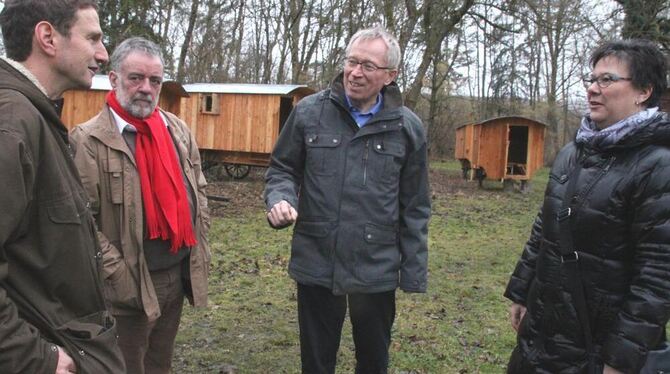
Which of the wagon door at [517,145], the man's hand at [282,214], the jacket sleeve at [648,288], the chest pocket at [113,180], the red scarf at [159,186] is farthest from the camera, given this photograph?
the wagon door at [517,145]

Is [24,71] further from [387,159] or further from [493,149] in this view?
[493,149]

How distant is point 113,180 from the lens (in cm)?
276

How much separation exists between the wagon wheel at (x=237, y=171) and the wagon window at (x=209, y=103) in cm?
296

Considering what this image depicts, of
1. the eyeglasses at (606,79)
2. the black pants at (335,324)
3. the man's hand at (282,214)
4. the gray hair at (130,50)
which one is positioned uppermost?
the gray hair at (130,50)

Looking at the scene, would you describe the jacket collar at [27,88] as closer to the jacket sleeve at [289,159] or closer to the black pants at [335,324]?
the jacket sleeve at [289,159]

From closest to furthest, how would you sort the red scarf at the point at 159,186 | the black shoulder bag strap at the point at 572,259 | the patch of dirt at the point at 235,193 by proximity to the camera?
the black shoulder bag strap at the point at 572,259, the red scarf at the point at 159,186, the patch of dirt at the point at 235,193

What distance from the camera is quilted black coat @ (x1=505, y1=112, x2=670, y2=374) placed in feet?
7.13

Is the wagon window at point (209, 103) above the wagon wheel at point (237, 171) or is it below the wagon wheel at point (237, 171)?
above

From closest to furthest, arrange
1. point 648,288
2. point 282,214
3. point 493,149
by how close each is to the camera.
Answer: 1. point 648,288
2. point 282,214
3. point 493,149

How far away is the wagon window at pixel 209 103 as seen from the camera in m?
17.7

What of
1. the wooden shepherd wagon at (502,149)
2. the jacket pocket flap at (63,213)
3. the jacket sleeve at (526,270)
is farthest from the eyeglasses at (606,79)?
the wooden shepherd wagon at (502,149)

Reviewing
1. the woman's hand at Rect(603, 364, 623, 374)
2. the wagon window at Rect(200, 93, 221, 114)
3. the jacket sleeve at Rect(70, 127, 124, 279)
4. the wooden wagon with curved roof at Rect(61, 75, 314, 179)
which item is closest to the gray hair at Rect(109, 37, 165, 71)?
the jacket sleeve at Rect(70, 127, 124, 279)

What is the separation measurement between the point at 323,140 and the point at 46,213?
1.48m

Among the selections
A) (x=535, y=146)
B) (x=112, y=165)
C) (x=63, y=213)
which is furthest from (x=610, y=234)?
(x=535, y=146)
